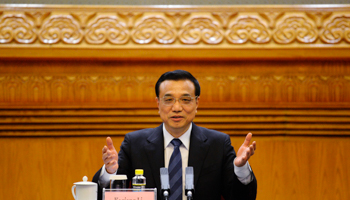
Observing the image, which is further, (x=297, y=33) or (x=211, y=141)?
(x=297, y=33)

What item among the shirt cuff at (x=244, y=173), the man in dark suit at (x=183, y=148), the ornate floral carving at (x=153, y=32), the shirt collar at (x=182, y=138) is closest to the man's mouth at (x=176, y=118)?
the man in dark suit at (x=183, y=148)

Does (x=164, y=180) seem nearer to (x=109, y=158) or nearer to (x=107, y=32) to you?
(x=109, y=158)

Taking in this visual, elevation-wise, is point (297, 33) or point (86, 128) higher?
point (297, 33)

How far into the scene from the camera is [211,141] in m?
2.01

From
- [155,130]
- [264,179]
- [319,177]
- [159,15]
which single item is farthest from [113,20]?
[319,177]

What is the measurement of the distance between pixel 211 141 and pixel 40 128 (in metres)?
1.37

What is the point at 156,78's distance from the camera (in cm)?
272

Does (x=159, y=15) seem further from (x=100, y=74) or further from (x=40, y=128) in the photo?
(x=40, y=128)

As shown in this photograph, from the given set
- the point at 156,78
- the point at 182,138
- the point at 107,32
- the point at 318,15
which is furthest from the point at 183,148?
the point at 318,15

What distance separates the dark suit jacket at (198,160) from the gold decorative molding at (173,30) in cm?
84

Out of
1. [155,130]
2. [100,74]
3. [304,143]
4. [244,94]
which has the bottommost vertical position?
[304,143]

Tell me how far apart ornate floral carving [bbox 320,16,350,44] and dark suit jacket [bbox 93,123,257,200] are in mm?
1229

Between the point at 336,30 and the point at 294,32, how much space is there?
0.30 meters

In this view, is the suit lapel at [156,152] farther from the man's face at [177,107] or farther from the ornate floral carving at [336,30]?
the ornate floral carving at [336,30]
